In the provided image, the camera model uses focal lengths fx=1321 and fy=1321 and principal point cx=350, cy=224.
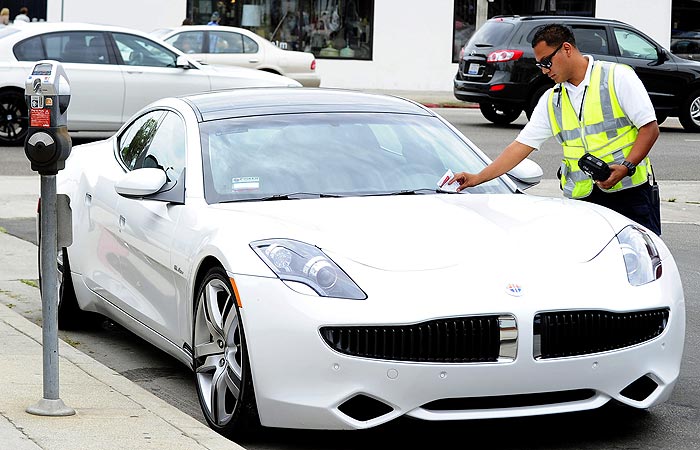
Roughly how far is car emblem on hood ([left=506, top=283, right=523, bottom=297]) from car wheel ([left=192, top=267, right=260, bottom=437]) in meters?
1.03

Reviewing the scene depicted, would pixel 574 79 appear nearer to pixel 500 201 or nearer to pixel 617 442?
pixel 500 201

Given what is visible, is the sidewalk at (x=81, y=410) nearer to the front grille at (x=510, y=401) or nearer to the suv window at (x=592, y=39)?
the front grille at (x=510, y=401)

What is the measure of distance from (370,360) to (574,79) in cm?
253

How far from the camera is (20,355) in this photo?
616 cm

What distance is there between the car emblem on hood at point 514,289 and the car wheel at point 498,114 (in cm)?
1819

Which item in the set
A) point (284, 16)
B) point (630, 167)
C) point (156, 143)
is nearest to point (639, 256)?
point (630, 167)

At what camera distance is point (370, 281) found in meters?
4.94

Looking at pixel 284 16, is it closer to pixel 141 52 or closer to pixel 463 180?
pixel 141 52

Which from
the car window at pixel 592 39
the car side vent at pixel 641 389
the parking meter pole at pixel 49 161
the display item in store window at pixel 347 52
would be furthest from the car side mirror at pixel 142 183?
the display item in store window at pixel 347 52

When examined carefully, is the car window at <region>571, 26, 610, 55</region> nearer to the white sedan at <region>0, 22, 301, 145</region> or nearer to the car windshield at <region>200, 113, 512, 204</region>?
the white sedan at <region>0, 22, 301, 145</region>

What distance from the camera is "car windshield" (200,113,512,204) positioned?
6.04 meters

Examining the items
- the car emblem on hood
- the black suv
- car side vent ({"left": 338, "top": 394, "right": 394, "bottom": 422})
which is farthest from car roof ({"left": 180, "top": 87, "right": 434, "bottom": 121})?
the black suv

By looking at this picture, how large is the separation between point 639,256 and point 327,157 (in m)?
1.59

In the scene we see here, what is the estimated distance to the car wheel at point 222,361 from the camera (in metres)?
5.08
